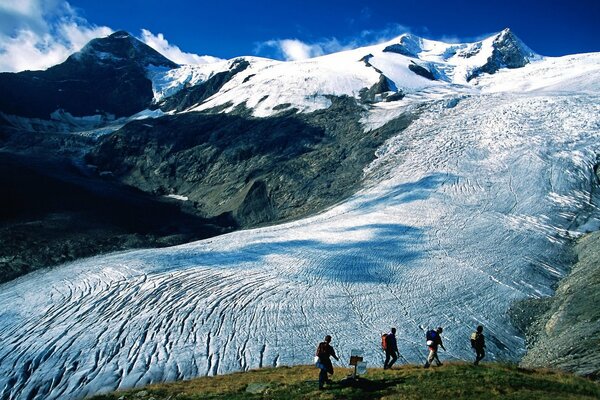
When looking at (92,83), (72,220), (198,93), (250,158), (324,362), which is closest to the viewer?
(324,362)

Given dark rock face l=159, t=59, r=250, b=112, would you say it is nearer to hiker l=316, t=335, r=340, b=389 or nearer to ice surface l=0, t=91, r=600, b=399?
ice surface l=0, t=91, r=600, b=399

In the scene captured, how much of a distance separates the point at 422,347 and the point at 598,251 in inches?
763

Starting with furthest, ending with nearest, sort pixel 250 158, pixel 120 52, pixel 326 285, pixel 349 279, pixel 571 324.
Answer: pixel 120 52 < pixel 250 158 < pixel 349 279 < pixel 326 285 < pixel 571 324

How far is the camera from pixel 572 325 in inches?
1083

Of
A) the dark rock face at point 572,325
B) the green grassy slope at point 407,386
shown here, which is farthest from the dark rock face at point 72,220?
the dark rock face at point 572,325

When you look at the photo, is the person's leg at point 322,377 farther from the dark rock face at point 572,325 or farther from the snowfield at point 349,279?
the dark rock face at point 572,325

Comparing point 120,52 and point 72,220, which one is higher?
point 120,52

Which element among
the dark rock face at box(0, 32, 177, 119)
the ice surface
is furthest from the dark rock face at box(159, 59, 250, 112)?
the ice surface

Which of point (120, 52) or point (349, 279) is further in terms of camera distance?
point (120, 52)

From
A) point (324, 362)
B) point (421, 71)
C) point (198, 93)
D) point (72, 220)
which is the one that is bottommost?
point (324, 362)

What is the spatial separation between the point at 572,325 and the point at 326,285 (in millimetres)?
15209

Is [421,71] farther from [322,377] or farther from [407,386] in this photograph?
[407,386]

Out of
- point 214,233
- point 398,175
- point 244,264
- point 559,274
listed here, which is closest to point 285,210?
point 214,233

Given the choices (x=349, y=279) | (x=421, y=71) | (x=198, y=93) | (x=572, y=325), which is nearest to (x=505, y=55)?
(x=421, y=71)
